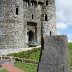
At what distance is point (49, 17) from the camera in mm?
50719

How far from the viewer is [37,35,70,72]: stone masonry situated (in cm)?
1262

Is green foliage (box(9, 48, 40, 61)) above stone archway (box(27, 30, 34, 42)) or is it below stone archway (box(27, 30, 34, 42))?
below

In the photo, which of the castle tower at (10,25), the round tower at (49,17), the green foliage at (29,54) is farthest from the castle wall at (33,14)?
the green foliage at (29,54)

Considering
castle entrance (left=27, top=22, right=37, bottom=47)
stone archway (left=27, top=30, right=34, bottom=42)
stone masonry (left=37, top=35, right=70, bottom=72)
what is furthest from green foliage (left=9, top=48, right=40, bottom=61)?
stone masonry (left=37, top=35, right=70, bottom=72)

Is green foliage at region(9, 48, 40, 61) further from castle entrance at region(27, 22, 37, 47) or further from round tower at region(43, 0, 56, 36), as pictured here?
round tower at region(43, 0, 56, 36)

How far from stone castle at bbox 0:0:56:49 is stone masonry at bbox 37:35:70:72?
3139cm

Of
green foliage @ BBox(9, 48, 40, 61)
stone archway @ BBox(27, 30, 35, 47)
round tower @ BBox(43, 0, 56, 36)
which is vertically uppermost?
round tower @ BBox(43, 0, 56, 36)

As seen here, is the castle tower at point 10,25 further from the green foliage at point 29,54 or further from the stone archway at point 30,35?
the stone archway at point 30,35

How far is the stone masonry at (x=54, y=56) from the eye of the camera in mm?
12617

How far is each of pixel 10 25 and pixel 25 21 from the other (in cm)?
411

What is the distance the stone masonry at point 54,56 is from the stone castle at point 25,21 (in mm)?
31389

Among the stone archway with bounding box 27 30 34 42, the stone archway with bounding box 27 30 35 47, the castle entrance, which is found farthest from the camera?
the stone archway with bounding box 27 30 34 42

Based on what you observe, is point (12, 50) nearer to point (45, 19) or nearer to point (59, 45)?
point (45, 19)

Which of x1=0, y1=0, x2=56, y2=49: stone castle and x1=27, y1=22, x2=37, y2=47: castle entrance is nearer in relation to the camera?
x1=0, y1=0, x2=56, y2=49: stone castle
